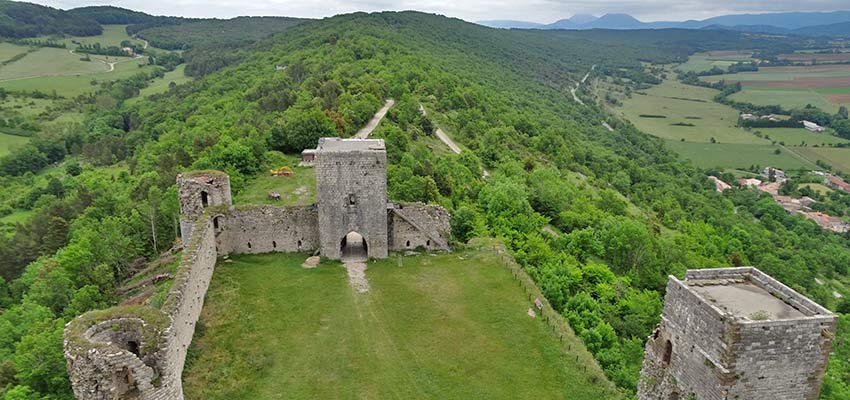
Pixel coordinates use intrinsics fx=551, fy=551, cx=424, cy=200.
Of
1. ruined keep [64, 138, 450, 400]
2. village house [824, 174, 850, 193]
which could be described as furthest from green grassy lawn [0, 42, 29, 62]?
village house [824, 174, 850, 193]

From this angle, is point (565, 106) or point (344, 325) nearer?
point (344, 325)

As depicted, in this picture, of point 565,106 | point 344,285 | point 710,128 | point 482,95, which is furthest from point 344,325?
point 710,128

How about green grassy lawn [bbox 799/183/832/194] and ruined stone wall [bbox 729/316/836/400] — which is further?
green grassy lawn [bbox 799/183/832/194]

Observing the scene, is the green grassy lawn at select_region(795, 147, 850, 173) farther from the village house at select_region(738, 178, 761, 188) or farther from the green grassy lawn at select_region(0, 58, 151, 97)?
the green grassy lawn at select_region(0, 58, 151, 97)

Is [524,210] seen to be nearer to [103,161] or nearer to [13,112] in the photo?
[103,161]

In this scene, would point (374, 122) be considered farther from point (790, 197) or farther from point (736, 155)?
point (736, 155)

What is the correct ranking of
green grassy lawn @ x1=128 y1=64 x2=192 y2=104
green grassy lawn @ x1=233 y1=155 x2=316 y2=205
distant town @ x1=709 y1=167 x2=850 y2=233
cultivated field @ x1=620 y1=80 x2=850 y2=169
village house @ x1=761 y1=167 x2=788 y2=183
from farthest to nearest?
green grassy lawn @ x1=128 y1=64 x2=192 y2=104
cultivated field @ x1=620 y1=80 x2=850 y2=169
village house @ x1=761 y1=167 x2=788 y2=183
distant town @ x1=709 y1=167 x2=850 y2=233
green grassy lawn @ x1=233 y1=155 x2=316 y2=205

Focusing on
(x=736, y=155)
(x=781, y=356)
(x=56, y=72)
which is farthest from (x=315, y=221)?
(x=56, y=72)
